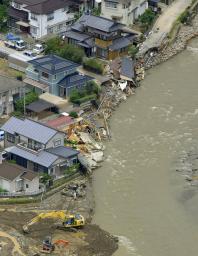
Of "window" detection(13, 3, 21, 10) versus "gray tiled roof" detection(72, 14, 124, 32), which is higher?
"gray tiled roof" detection(72, 14, 124, 32)

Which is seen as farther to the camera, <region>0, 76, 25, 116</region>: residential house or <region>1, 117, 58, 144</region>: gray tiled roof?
<region>0, 76, 25, 116</region>: residential house

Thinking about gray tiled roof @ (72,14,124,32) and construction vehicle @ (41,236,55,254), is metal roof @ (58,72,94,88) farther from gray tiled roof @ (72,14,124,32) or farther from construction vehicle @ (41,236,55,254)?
construction vehicle @ (41,236,55,254)

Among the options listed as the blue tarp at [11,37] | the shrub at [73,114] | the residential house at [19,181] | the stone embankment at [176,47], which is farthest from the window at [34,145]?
the stone embankment at [176,47]

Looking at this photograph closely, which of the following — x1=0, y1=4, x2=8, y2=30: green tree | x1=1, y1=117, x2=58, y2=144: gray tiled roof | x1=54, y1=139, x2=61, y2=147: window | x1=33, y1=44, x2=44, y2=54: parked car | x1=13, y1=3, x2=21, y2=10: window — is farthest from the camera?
x1=13, y1=3, x2=21, y2=10: window

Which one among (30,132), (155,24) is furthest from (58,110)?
(155,24)

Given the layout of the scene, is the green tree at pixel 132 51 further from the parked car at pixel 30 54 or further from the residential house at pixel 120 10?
the parked car at pixel 30 54

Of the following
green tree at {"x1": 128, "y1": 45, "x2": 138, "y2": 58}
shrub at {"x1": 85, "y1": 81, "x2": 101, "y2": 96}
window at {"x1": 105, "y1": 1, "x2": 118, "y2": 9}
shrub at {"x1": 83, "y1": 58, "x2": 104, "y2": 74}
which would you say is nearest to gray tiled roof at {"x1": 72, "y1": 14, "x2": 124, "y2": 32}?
green tree at {"x1": 128, "y1": 45, "x2": 138, "y2": 58}
